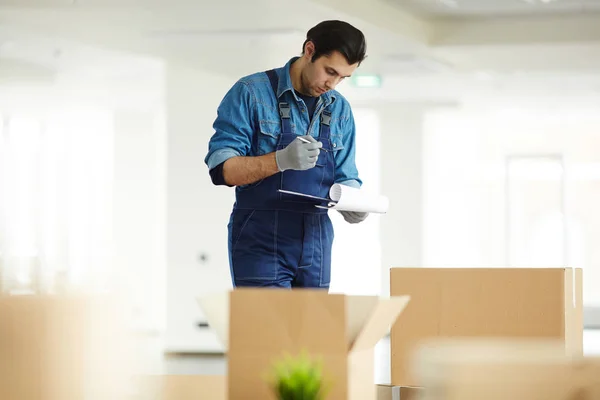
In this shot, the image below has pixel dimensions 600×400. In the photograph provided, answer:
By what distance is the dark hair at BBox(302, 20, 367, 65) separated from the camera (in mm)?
2168

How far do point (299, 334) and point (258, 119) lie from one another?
0.93m

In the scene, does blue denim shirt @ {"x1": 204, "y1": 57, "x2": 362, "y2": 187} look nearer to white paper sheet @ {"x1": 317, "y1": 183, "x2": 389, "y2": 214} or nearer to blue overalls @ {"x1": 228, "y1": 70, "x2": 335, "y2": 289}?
blue overalls @ {"x1": 228, "y1": 70, "x2": 335, "y2": 289}

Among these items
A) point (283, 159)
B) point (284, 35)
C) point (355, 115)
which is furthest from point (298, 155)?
point (355, 115)

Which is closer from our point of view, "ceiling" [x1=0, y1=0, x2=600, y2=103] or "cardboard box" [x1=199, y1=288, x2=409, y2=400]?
"cardboard box" [x1=199, y1=288, x2=409, y2=400]

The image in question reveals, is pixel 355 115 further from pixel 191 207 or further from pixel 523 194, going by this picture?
pixel 191 207

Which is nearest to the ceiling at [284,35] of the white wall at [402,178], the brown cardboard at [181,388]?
the white wall at [402,178]

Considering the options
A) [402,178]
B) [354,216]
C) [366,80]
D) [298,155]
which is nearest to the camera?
[298,155]

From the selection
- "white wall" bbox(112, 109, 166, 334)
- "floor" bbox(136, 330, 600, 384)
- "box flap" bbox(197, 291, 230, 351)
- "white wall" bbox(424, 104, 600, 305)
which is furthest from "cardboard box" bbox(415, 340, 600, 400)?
"white wall" bbox(424, 104, 600, 305)

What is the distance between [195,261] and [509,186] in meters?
5.85

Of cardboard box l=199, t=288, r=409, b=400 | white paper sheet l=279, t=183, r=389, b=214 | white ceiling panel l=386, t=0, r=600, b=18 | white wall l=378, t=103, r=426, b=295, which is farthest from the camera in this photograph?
white wall l=378, t=103, r=426, b=295

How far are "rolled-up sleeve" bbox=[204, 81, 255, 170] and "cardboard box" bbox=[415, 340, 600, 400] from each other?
1177mm

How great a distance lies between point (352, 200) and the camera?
2131 millimetres

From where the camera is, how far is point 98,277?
1.28 meters

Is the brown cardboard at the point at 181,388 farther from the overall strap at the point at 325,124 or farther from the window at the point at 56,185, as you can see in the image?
A: the window at the point at 56,185
